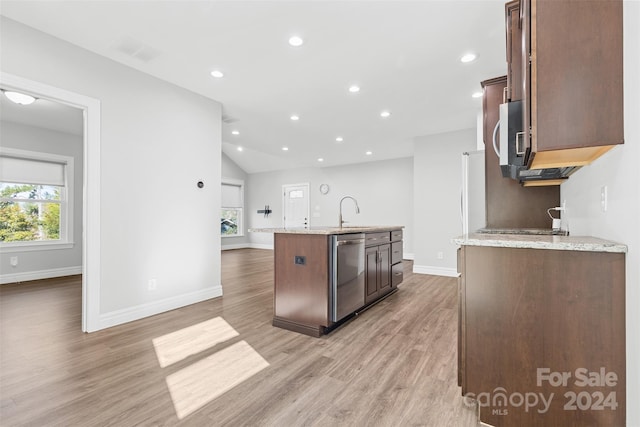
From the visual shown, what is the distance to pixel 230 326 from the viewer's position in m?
2.85

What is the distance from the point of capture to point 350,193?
8.45 m

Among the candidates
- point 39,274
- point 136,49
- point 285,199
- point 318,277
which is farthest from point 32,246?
point 285,199

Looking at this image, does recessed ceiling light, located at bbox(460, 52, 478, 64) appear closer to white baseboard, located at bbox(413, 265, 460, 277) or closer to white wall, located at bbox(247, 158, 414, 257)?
white baseboard, located at bbox(413, 265, 460, 277)

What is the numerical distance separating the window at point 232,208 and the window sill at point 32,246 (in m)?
4.29

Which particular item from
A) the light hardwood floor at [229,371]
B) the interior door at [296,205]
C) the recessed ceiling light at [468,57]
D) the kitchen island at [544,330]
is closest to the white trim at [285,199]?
the interior door at [296,205]

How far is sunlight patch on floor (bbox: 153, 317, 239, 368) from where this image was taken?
2.25 meters

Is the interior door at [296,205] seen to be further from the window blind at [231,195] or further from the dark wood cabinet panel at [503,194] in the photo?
the dark wood cabinet panel at [503,194]

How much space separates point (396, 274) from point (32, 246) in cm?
617

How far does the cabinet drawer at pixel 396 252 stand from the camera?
3.98 metres

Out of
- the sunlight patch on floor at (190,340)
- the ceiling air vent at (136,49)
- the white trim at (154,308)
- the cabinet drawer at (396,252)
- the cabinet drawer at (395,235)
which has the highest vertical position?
the ceiling air vent at (136,49)


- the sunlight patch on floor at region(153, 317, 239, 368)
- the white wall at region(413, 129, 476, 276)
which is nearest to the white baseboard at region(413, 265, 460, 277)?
the white wall at region(413, 129, 476, 276)

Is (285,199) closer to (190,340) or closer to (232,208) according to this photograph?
(232,208)

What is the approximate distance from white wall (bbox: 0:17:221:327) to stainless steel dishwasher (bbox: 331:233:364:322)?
6.47 ft

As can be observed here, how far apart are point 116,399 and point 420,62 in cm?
365
